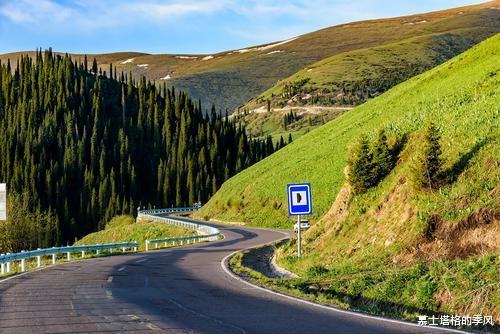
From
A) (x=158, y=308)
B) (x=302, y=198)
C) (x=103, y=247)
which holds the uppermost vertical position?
(x=302, y=198)

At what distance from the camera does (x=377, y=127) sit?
159 feet

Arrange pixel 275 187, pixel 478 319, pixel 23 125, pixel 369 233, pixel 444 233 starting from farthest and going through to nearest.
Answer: pixel 23 125, pixel 275 187, pixel 369 233, pixel 444 233, pixel 478 319

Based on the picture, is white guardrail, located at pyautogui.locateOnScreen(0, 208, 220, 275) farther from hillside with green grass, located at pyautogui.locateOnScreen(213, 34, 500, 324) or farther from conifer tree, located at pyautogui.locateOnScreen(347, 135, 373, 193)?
conifer tree, located at pyautogui.locateOnScreen(347, 135, 373, 193)

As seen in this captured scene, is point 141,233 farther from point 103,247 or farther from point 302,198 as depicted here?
point 302,198

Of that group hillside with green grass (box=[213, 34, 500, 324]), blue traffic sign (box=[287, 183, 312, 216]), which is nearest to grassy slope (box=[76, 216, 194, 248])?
hillside with green grass (box=[213, 34, 500, 324])

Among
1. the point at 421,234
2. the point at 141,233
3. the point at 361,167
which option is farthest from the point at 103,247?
the point at 141,233

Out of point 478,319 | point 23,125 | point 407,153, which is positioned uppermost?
point 23,125

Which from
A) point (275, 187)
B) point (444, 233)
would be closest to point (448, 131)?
point (444, 233)

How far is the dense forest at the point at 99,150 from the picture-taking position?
473 feet

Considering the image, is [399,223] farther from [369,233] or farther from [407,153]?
[407,153]

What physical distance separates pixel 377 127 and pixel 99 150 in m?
128

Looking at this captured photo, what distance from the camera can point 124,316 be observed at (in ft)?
39.9

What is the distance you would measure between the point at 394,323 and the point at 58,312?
6.70 m

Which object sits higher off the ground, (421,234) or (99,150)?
(99,150)
